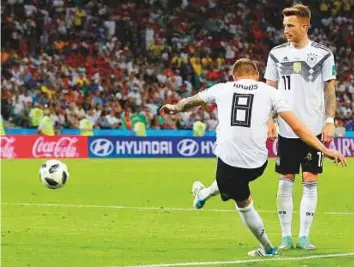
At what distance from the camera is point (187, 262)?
31.3 feet

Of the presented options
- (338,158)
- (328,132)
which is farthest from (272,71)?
(338,158)

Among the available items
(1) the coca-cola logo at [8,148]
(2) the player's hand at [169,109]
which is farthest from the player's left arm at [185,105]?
(1) the coca-cola logo at [8,148]

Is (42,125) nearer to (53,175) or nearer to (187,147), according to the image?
(187,147)

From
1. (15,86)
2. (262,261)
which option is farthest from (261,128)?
(15,86)

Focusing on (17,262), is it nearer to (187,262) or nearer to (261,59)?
(187,262)

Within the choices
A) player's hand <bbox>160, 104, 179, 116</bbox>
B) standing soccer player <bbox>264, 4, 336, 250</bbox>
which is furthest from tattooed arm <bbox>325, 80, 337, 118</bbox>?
player's hand <bbox>160, 104, 179, 116</bbox>

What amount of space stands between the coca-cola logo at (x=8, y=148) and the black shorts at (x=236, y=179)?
68.5ft

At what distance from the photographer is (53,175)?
1327 cm

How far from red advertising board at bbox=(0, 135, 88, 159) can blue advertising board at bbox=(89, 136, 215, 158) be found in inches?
34.2

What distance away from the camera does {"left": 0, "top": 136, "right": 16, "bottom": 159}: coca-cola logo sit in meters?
29.9

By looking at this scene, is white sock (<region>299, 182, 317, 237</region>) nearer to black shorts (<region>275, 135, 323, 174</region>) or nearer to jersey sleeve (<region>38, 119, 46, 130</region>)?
black shorts (<region>275, 135, 323, 174</region>)

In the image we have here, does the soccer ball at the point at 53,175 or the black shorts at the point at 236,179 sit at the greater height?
the black shorts at the point at 236,179

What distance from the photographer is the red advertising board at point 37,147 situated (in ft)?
98.3

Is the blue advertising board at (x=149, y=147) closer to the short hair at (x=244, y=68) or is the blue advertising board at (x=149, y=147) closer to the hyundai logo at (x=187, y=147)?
the hyundai logo at (x=187, y=147)
